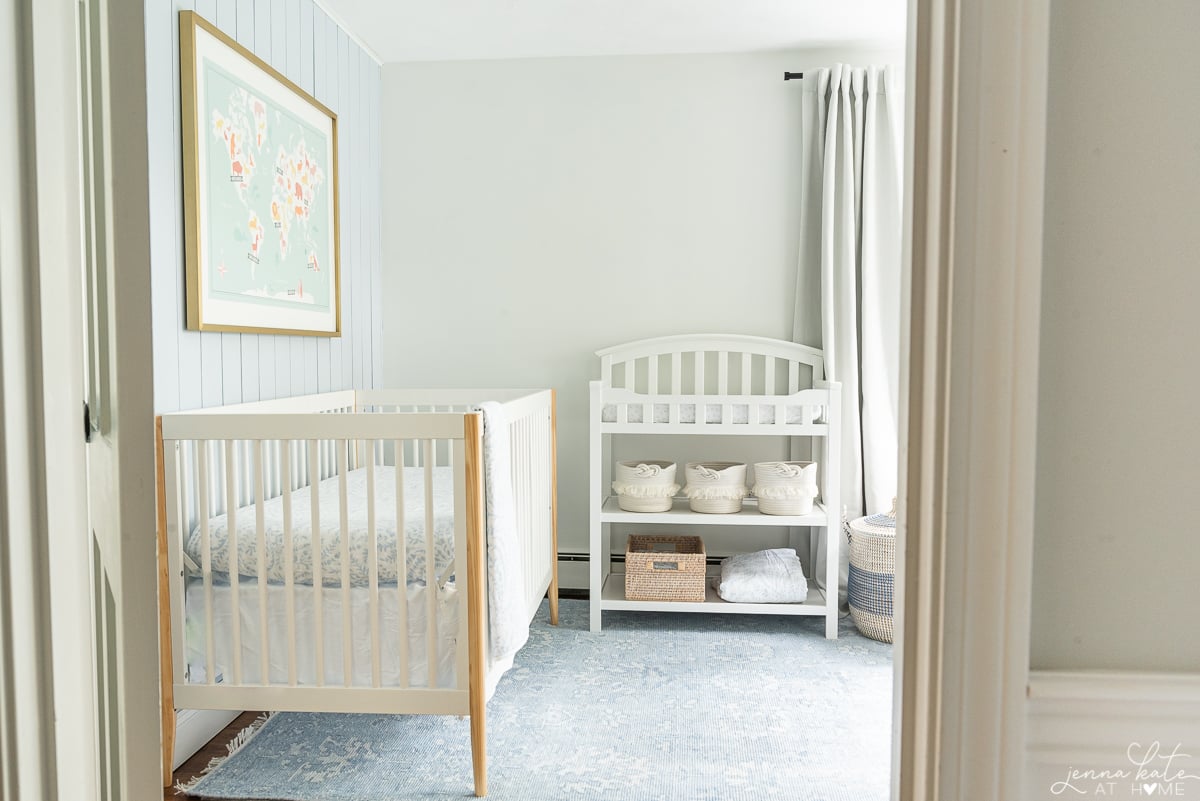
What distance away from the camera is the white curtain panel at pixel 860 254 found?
10.2 feet

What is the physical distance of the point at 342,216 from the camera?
3.02m

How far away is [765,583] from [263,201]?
79.8 inches

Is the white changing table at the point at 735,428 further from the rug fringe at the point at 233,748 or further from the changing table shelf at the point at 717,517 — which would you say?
the rug fringe at the point at 233,748

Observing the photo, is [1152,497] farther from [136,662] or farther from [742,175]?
[742,175]

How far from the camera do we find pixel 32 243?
0.61m

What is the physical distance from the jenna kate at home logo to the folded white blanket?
236 cm

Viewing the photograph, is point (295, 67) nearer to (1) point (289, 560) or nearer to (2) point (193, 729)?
(1) point (289, 560)

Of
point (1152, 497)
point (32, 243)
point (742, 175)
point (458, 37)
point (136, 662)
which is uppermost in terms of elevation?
point (458, 37)

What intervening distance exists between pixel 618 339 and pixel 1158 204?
9.07 ft

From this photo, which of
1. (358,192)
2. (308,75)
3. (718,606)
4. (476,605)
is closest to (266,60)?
(308,75)

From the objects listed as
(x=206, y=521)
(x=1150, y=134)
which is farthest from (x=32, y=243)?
(x=206, y=521)

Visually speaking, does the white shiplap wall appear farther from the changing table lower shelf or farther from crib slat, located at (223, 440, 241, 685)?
the changing table lower shelf

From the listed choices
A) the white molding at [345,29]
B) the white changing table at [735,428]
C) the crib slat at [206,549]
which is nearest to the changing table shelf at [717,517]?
the white changing table at [735,428]

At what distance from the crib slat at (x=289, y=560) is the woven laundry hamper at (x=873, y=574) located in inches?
73.7
